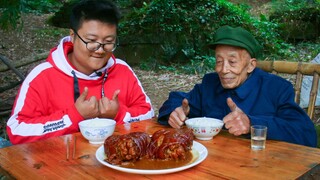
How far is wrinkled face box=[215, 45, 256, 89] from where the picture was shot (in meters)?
2.13

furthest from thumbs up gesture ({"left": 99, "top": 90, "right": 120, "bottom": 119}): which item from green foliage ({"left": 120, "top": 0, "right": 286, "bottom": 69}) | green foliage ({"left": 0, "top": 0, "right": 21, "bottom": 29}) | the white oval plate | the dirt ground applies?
green foliage ({"left": 120, "top": 0, "right": 286, "bottom": 69})

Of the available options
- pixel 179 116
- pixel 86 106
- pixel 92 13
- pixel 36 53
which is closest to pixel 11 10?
pixel 92 13

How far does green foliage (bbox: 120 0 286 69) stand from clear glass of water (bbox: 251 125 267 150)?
6.35 meters

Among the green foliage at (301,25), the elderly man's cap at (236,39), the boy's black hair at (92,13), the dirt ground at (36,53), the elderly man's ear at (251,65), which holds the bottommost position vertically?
the dirt ground at (36,53)

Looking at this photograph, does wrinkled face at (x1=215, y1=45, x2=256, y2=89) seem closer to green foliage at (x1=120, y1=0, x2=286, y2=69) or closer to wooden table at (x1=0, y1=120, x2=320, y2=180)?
wooden table at (x1=0, y1=120, x2=320, y2=180)

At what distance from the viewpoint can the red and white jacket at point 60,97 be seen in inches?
84.3

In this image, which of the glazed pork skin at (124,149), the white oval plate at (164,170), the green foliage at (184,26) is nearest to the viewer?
the white oval plate at (164,170)

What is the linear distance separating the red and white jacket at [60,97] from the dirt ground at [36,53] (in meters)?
2.44

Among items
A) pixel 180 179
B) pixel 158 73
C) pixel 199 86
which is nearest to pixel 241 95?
→ pixel 199 86

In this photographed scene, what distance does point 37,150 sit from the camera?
A: 1.74 meters

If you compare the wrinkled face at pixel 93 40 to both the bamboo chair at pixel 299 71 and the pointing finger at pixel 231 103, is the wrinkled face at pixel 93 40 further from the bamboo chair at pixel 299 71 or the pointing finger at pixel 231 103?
the bamboo chair at pixel 299 71

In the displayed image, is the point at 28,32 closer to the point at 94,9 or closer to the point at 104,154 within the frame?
the point at 94,9

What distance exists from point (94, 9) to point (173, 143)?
3.98 ft

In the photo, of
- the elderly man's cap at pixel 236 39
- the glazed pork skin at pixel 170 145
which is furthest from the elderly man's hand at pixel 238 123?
the elderly man's cap at pixel 236 39
